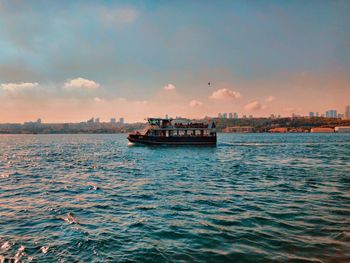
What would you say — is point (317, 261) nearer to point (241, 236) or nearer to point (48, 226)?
point (241, 236)

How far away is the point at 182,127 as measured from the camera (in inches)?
2640

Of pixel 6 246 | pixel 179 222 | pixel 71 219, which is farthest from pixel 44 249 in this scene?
pixel 179 222

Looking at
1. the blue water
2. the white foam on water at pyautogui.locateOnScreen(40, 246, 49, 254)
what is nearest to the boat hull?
the blue water

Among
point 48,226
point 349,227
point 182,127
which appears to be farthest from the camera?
point 182,127

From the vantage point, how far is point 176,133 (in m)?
68.9

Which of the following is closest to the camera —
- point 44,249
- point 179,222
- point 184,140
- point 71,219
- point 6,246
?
point 44,249

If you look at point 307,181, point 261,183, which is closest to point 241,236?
point 261,183

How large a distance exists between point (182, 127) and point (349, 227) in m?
57.1

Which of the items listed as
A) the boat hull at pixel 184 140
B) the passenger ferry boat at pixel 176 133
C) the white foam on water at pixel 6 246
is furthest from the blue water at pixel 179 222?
the passenger ferry boat at pixel 176 133

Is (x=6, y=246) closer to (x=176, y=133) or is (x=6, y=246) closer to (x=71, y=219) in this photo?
(x=71, y=219)

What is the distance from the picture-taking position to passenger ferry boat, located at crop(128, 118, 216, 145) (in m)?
65.3

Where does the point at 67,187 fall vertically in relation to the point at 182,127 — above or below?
below

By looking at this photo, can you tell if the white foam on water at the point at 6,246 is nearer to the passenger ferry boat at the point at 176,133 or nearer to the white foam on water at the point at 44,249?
the white foam on water at the point at 44,249

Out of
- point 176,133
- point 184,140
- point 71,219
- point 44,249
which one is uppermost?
point 176,133
